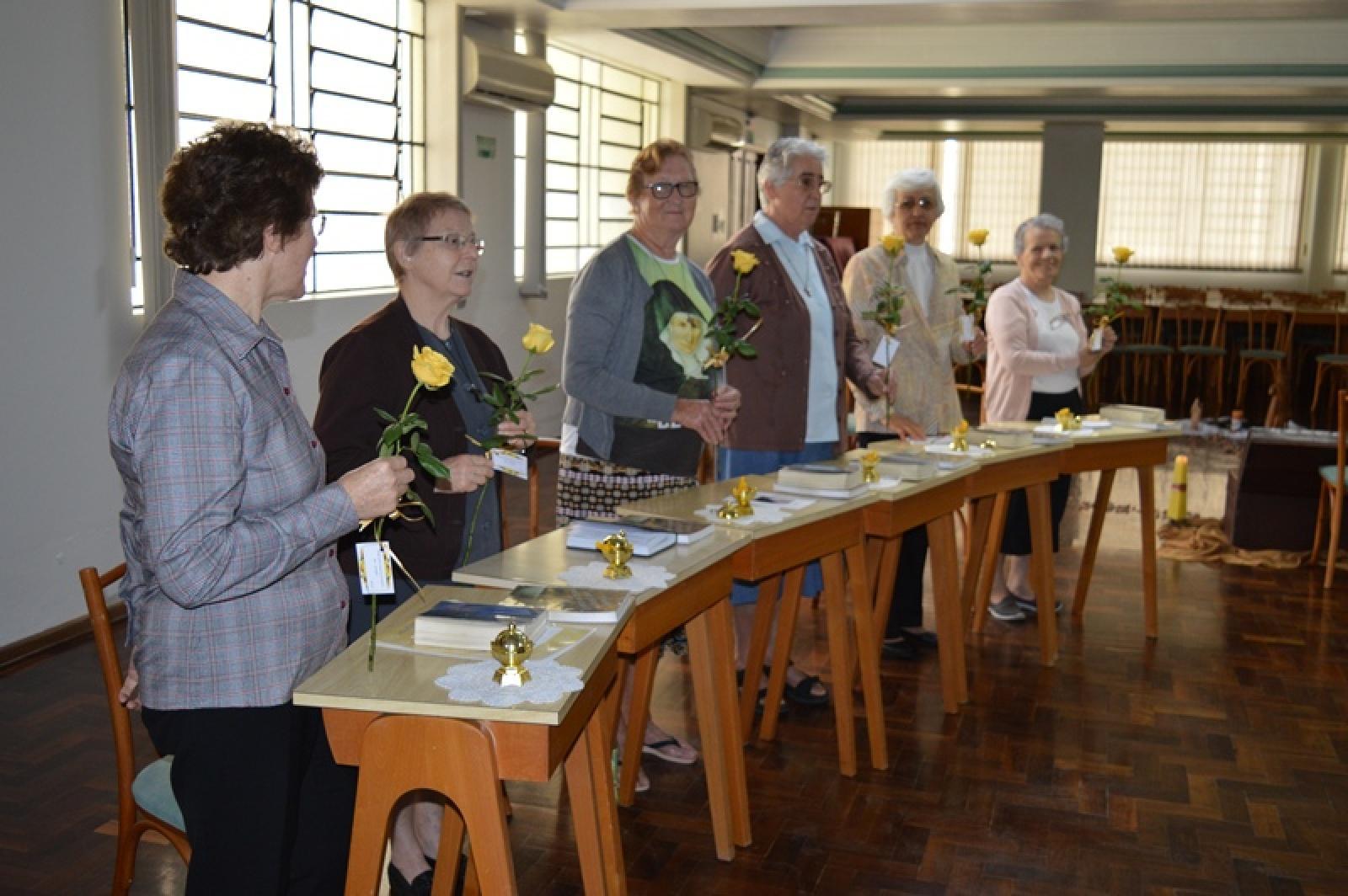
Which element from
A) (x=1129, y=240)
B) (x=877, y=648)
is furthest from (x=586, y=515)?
(x=1129, y=240)

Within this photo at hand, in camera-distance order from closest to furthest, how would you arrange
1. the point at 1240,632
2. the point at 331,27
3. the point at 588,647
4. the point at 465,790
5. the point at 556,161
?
1. the point at 465,790
2. the point at 588,647
3. the point at 1240,632
4. the point at 331,27
5. the point at 556,161

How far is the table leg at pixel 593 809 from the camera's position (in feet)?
7.57

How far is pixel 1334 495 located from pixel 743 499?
4.04 metres

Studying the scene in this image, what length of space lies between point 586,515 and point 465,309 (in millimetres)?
4907

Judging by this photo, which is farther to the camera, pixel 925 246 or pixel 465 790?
pixel 925 246

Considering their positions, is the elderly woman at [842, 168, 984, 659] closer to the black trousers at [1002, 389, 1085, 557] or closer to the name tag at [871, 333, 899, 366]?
the name tag at [871, 333, 899, 366]

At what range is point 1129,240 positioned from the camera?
18.2 metres

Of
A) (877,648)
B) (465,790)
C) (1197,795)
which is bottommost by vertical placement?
(1197,795)

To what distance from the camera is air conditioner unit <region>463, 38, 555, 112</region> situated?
7.59 m

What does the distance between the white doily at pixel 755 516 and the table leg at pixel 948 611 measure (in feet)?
3.37

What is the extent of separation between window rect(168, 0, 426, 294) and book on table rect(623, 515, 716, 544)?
11.2 ft

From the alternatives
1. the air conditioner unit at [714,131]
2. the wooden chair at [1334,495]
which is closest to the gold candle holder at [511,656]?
the wooden chair at [1334,495]

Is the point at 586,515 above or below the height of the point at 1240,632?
above

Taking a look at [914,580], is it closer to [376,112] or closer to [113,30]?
[113,30]
